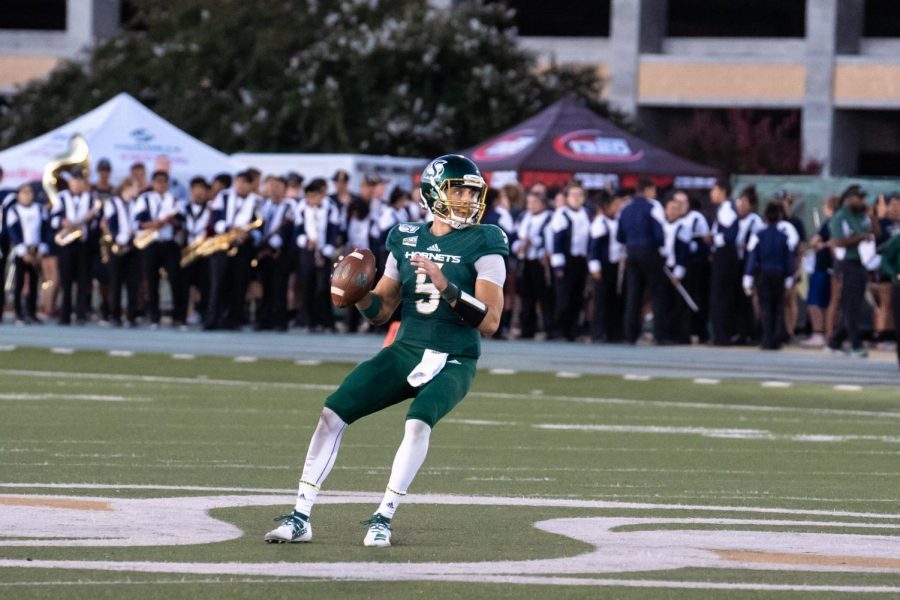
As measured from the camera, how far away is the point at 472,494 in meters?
10.9

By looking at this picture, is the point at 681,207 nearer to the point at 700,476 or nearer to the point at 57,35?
the point at 700,476

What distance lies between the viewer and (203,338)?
83.4 feet

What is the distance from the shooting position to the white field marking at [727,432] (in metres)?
14.9

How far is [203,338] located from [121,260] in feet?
7.69

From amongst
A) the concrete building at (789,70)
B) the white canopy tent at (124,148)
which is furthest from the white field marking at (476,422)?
the concrete building at (789,70)

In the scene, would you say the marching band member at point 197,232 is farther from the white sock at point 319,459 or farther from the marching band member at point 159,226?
the white sock at point 319,459

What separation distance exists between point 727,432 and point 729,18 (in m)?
37.3

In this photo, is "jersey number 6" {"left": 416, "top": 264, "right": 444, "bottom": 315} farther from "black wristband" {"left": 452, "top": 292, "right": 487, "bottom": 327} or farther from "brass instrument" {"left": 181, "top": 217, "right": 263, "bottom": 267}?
"brass instrument" {"left": 181, "top": 217, "right": 263, "bottom": 267}

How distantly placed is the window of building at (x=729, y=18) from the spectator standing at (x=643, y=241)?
2650 centimetres

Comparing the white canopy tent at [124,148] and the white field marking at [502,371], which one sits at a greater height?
the white canopy tent at [124,148]

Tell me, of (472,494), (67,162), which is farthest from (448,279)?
(67,162)

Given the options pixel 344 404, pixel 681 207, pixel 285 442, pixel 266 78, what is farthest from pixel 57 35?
pixel 344 404

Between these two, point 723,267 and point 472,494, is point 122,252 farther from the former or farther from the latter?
point 472,494

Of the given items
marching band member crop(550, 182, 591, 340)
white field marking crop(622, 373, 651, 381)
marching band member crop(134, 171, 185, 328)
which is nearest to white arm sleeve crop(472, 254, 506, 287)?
white field marking crop(622, 373, 651, 381)
